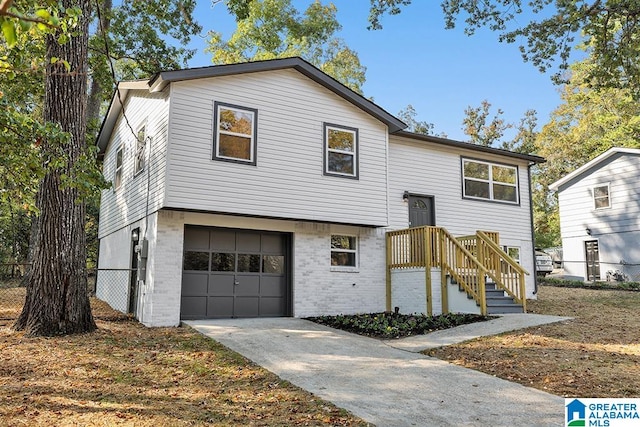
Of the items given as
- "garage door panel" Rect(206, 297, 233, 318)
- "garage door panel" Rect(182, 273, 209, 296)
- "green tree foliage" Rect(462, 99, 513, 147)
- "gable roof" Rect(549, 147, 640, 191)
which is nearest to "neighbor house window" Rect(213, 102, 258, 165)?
"garage door panel" Rect(182, 273, 209, 296)

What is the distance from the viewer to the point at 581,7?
10.9 metres

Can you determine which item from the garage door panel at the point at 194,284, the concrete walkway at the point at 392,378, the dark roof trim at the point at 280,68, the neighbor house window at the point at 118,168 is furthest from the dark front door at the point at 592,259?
the neighbor house window at the point at 118,168

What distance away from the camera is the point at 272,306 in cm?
1213

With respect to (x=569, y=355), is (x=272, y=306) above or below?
above

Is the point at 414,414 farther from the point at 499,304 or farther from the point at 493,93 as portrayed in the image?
the point at 493,93

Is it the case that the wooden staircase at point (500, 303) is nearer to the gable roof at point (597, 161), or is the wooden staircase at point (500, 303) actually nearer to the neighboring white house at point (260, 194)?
the neighboring white house at point (260, 194)

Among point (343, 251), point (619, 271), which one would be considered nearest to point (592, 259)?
point (619, 271)

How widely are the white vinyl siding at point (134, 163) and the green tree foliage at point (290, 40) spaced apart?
13064 millimetres

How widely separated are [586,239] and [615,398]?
19.2 m

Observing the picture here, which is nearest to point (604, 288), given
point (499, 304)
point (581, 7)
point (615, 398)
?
point (499, 304)

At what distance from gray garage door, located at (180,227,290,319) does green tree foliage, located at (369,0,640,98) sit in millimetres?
6895

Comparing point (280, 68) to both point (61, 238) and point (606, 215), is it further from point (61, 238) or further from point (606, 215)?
point (606, 215)

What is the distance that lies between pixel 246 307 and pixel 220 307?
651 mm

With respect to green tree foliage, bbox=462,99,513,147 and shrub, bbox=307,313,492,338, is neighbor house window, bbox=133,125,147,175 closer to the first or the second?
shrub, bbox=307,313,492,338
